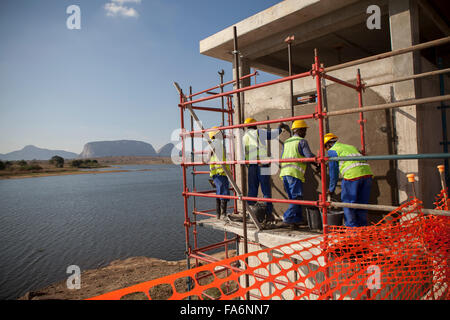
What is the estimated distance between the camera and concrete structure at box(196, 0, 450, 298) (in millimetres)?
4641

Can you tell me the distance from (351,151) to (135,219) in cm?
2518

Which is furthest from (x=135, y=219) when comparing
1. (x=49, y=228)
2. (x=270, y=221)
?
(x=270, y=221)

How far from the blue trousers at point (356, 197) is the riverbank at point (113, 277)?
10827 millimetres

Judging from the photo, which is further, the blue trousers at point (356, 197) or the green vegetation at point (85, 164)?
the green vegetation at point (85, 164)

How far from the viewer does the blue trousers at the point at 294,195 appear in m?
4.62

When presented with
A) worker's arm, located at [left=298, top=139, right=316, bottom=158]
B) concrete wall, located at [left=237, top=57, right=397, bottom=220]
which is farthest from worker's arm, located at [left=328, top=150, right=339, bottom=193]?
concrete wall, located at [left=237, top=57, right=397, bottom=220]

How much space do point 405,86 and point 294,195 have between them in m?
2.74

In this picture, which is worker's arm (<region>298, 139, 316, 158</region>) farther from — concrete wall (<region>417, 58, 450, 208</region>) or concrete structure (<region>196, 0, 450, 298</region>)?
concrete wall (<region>417, 58, 450, 208</region>)

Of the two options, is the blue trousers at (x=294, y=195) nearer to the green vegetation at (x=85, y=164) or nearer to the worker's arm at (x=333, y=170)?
the worker's arm at (x=333, y=170)

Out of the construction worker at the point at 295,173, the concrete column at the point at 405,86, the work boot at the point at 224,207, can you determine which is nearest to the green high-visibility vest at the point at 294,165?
the construction worker at the point at 295,173

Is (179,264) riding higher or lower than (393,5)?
lower

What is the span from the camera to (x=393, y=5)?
482 centimetres

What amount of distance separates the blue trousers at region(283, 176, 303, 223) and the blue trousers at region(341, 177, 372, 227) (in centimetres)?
73
